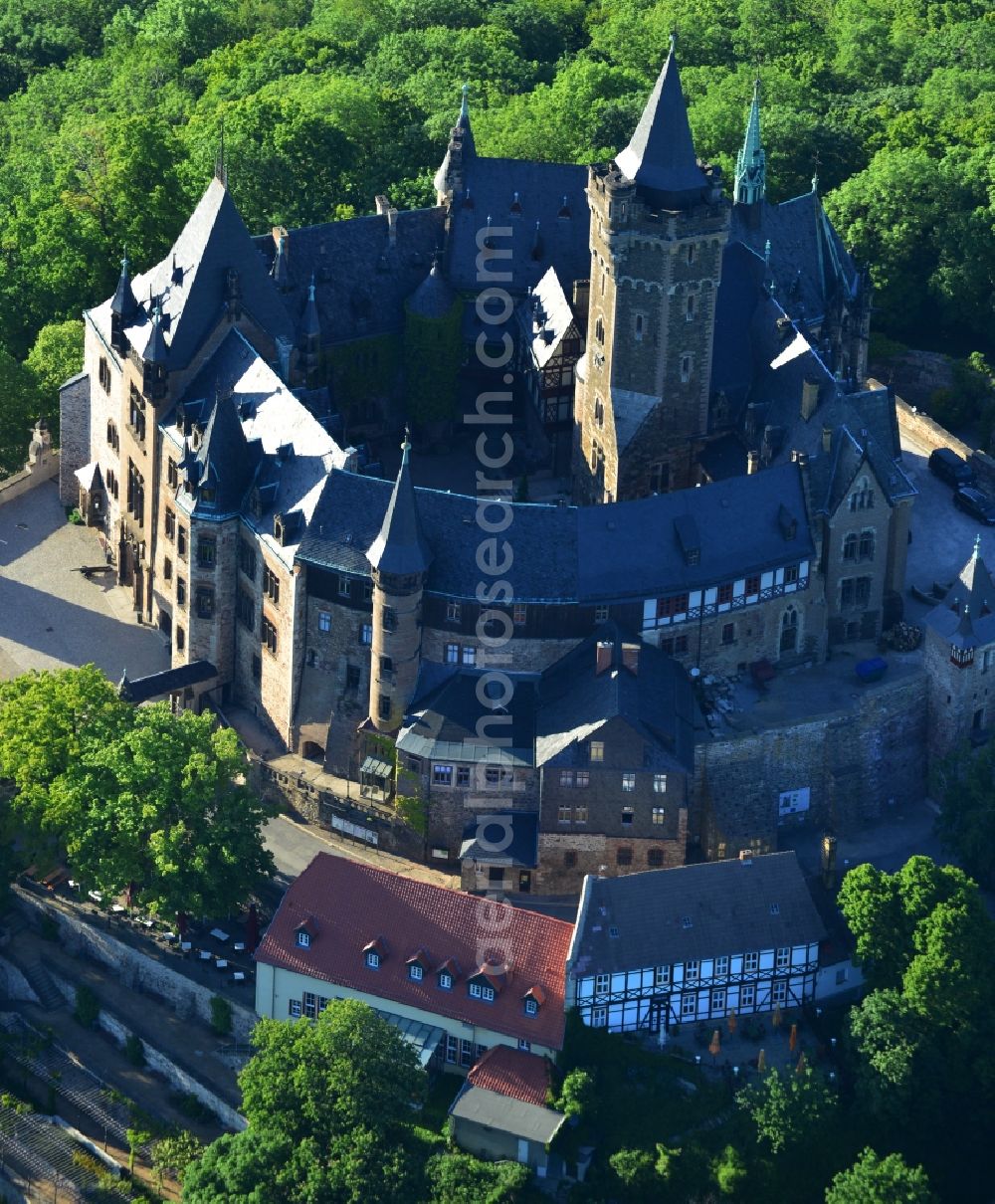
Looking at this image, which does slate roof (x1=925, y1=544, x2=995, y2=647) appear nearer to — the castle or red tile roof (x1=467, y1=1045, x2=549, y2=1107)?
the castle

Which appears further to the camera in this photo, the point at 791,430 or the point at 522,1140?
the point at 791,430

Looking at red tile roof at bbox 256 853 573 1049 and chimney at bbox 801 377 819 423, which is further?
chimney at bbox 801 377 819 423

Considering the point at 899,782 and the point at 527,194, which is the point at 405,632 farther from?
the point at 527,194

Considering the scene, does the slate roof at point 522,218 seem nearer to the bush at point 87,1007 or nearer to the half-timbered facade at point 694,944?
the half-timbered facade at point 694,944

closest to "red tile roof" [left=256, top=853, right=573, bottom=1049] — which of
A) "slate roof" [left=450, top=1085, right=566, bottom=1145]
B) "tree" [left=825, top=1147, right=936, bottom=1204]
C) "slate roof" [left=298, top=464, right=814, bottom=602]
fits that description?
"slate roof" [left=450, top=1085, right=566, bottom=1145]

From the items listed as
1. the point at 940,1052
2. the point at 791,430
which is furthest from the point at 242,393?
the point at 940,1052

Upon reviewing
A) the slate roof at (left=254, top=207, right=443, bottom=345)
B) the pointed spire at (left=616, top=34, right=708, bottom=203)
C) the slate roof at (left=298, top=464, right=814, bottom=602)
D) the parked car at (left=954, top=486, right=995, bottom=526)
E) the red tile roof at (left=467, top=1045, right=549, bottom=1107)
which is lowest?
the red tile roof at (left=467, top=1045, right=549, bottom=1107)
